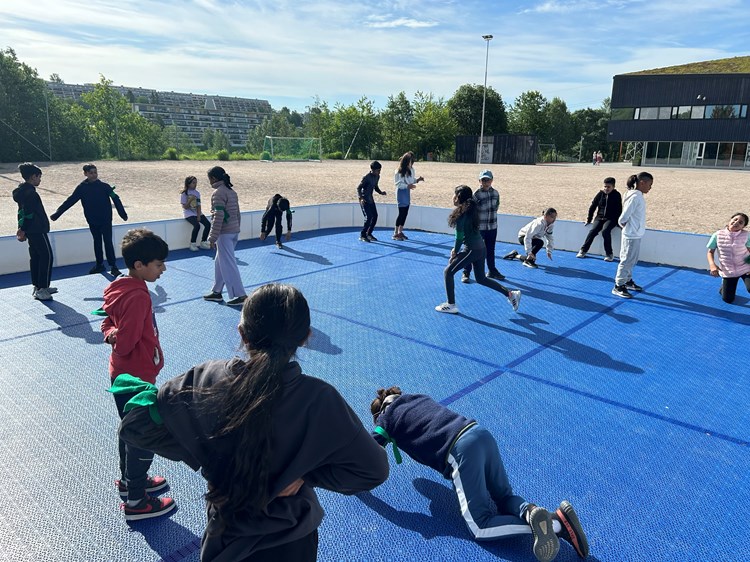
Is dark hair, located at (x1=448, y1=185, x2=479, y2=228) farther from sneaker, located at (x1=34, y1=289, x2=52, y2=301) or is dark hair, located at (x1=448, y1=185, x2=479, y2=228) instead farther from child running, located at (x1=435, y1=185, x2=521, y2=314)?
sneaker, located at (x1=34, y1=289, x2=52, y2=301)

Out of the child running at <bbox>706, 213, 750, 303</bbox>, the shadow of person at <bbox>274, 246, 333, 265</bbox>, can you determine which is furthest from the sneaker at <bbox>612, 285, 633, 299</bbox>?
the shadow of person at <bbox>274, 246, 333, 265</bbox>

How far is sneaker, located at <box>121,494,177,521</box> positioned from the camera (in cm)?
294

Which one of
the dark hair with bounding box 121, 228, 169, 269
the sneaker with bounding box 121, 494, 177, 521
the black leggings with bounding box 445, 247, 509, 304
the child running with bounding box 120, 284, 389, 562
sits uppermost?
the dark hair with bounding box 121, 228, 169, 269

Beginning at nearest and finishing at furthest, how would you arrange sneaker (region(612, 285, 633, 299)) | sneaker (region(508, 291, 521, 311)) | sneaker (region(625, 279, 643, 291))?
sneaker (region(508, 291, 521, 311)) < sneaker (region(612, 285, 633, 299)) < sneaker (region(625, 279, 643, 291))

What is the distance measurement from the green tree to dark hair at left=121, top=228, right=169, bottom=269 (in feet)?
→ 199

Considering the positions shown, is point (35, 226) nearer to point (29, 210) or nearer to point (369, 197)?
Result: point (29, 210)

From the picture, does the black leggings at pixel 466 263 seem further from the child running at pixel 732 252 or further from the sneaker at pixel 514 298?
the child running at pixel 732 252

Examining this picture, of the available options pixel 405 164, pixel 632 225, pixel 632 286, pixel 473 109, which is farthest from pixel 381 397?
pixel 473 109

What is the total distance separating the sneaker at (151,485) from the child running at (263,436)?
5.56ft

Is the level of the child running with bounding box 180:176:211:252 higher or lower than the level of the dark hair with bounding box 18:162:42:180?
lower

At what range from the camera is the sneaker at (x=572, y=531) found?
2736 mm

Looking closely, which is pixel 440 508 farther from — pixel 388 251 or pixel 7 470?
pixel 388 251

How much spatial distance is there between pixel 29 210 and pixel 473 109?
195 feet

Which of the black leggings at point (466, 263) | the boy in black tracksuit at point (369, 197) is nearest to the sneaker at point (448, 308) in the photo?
the black leggings at point (466, 263)
